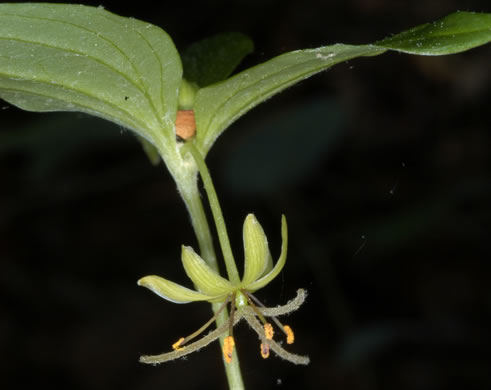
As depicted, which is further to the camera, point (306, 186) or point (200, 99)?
point (306, 186)

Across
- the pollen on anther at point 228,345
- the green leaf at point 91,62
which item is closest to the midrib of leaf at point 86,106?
the green leaf at point 91,62

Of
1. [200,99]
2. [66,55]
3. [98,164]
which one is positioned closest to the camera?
[66,55]

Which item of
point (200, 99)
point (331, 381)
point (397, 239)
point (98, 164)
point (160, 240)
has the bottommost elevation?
point (200, 99)

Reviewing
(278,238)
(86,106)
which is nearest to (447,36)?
(86,106)

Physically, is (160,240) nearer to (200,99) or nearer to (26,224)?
(26,224)

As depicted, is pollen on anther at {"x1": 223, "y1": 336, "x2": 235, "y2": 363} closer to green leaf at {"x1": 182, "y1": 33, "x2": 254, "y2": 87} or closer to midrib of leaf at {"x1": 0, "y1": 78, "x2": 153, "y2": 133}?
midrib of leaf at {"x1": 0, "y1": 78, "x2": 153, "y2": 133}

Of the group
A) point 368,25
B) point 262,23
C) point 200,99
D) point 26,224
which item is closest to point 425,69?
point 368,25
